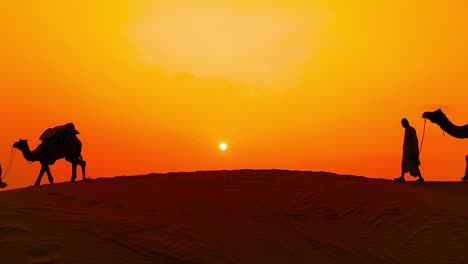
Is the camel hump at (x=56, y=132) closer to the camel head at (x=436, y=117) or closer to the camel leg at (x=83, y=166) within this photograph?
the camel leg at (x=83, y=166)

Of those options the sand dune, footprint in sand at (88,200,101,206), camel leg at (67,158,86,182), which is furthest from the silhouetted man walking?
camel leg at (67,158,86,182)

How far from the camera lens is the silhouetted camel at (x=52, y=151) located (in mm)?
17500

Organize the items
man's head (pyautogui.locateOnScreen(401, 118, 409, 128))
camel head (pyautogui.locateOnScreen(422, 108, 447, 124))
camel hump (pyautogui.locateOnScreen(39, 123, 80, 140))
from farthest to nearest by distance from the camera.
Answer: camel head (pyautogui.locateOnScreen(422, 108, 447, 124)) < man's head (pyautogui.locateOnScreen(401, 118, 409, 128)) < camel hump (pyautogui.locateOnScreen(39, 123, 80, 140))

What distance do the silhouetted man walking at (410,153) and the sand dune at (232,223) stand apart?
6.55 ft

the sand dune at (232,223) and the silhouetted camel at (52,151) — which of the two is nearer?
the sand dune at (232,223)

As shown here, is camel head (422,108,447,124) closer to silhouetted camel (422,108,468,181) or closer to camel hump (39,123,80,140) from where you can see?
silhouetted camel (422,108,468,181)

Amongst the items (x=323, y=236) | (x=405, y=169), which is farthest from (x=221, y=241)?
(x=405, y=169)

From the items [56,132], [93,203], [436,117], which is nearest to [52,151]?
[56,132]

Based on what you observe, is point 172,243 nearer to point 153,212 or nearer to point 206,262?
point 206,262

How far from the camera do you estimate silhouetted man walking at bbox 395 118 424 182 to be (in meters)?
17.4

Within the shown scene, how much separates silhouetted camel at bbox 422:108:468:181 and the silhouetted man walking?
2.81ft

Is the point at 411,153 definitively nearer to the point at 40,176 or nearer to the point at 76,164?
the point at 76,164

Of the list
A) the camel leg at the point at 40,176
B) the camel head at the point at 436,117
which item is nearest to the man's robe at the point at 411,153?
the camel head at the point at 436,117

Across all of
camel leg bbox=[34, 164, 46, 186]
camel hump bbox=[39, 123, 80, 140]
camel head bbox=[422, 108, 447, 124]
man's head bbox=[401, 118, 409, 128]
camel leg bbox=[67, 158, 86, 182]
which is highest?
camel head bbox=[422, 108, 447, 124]
